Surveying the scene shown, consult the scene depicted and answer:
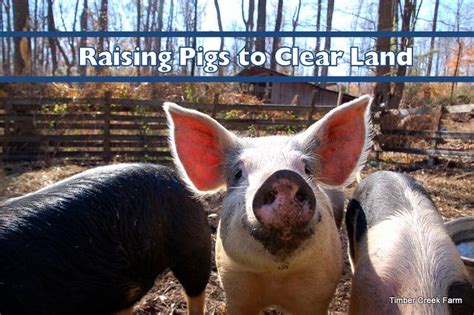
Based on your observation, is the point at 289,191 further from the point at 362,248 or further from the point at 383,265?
the point at 362,248

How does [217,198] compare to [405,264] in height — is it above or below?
below

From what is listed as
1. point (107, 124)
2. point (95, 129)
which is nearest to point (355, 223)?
point (107, 124)

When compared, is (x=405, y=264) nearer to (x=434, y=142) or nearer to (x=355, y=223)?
(x=355, y=223)

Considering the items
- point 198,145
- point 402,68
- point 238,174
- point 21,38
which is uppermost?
point 21,38

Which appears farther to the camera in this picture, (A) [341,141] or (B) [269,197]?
(A) [341,141]

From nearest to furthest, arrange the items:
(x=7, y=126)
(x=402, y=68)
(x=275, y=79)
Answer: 1. (x=275, y=79)
2. (x=7, y=126)
3. (x=402, y=68)

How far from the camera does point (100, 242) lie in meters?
2.45

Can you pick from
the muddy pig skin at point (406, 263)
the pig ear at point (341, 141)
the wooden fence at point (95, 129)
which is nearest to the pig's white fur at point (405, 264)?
the muddy pig skin at point (406, 263)

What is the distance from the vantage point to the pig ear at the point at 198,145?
2.63 meters

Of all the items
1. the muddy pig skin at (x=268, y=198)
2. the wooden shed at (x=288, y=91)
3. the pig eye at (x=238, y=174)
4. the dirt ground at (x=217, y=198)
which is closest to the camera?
the muddy pig skin at (x=268, y=198)

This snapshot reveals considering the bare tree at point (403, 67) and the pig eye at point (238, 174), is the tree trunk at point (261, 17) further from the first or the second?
the pig eye at point (238, 174)

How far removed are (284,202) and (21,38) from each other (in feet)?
50.7

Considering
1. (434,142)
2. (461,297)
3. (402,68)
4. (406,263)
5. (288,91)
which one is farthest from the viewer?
(288,91)

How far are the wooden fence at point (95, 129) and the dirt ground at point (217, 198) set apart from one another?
0.72 m
